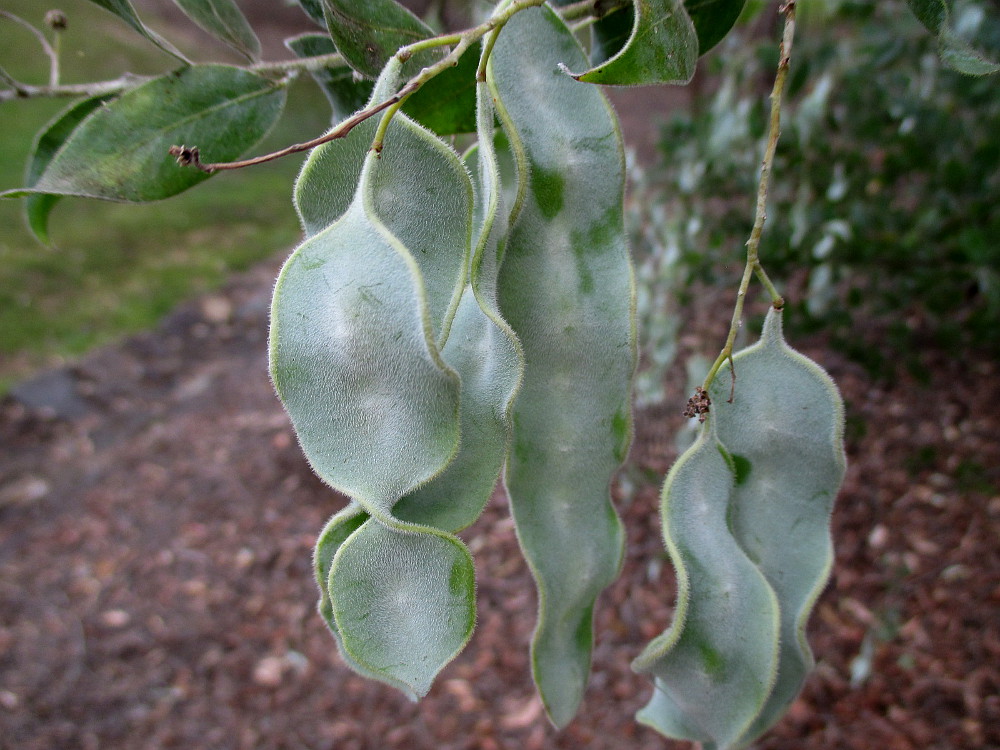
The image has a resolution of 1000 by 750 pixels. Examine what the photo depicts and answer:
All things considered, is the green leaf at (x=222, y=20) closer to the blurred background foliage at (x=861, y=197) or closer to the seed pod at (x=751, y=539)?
the seed pod at (x=751, y=539)

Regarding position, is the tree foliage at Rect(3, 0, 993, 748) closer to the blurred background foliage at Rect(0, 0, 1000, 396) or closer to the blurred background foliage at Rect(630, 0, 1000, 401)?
the blurred background foliage at Rect(0, 0, 1000, 396)

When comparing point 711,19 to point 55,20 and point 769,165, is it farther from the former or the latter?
point 55,20

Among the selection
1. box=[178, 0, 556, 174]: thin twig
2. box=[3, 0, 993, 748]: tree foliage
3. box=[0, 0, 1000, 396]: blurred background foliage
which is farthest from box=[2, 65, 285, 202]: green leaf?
box=[0, 0, 1000, 396]: blurred background foliage

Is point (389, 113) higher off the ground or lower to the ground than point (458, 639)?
higher

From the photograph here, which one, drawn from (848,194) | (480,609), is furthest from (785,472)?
(480,609)

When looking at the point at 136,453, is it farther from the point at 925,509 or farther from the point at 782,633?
the point at 782,633

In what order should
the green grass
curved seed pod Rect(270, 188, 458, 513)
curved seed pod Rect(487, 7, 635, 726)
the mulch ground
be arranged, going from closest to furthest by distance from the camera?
curved seed pod Rect(270, 188, 458, 513) → curved seed pod Rect(487, 7, 635, 726) → the mulch ground → the green grass

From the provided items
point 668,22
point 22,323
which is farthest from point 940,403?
point 22,323
